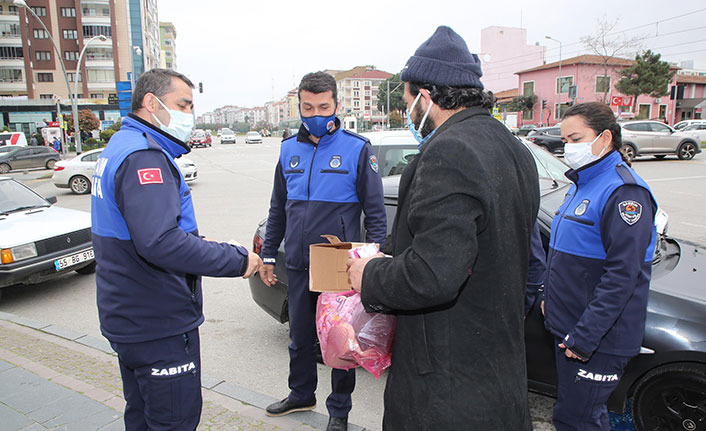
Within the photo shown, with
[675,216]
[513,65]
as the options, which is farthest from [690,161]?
[513,65]

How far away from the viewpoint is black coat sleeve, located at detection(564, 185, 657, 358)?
2.06 m

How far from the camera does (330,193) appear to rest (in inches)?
115

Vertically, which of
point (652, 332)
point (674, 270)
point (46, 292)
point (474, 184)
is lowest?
point (46, 292)

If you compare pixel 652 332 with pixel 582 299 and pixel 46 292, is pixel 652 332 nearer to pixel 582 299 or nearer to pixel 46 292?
pixel 582 299

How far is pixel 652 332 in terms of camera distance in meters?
2.62

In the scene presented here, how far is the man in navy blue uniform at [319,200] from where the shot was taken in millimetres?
2920

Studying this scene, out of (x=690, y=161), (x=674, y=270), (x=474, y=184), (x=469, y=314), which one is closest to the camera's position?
(x=474, y=184)

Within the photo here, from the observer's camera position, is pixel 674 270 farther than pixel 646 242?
Yes

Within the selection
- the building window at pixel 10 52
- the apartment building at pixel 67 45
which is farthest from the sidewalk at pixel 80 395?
the building window at pixel 10 52

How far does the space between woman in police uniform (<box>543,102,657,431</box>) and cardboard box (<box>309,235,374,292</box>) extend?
114cm

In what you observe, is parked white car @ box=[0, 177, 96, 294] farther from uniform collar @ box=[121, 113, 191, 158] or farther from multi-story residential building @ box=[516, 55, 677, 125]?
multi-story residential building @ box=[516, 55, 677, 125]

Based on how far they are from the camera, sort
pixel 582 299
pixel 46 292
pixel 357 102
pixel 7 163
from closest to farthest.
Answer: pixel 582 299 < pixel 46 292 < pixel 7 163 < pixel 357 102

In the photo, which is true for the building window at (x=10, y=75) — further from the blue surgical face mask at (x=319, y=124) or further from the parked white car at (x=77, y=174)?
the blue surgical face mask at (x=319, y=124)

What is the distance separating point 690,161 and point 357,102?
116 m
